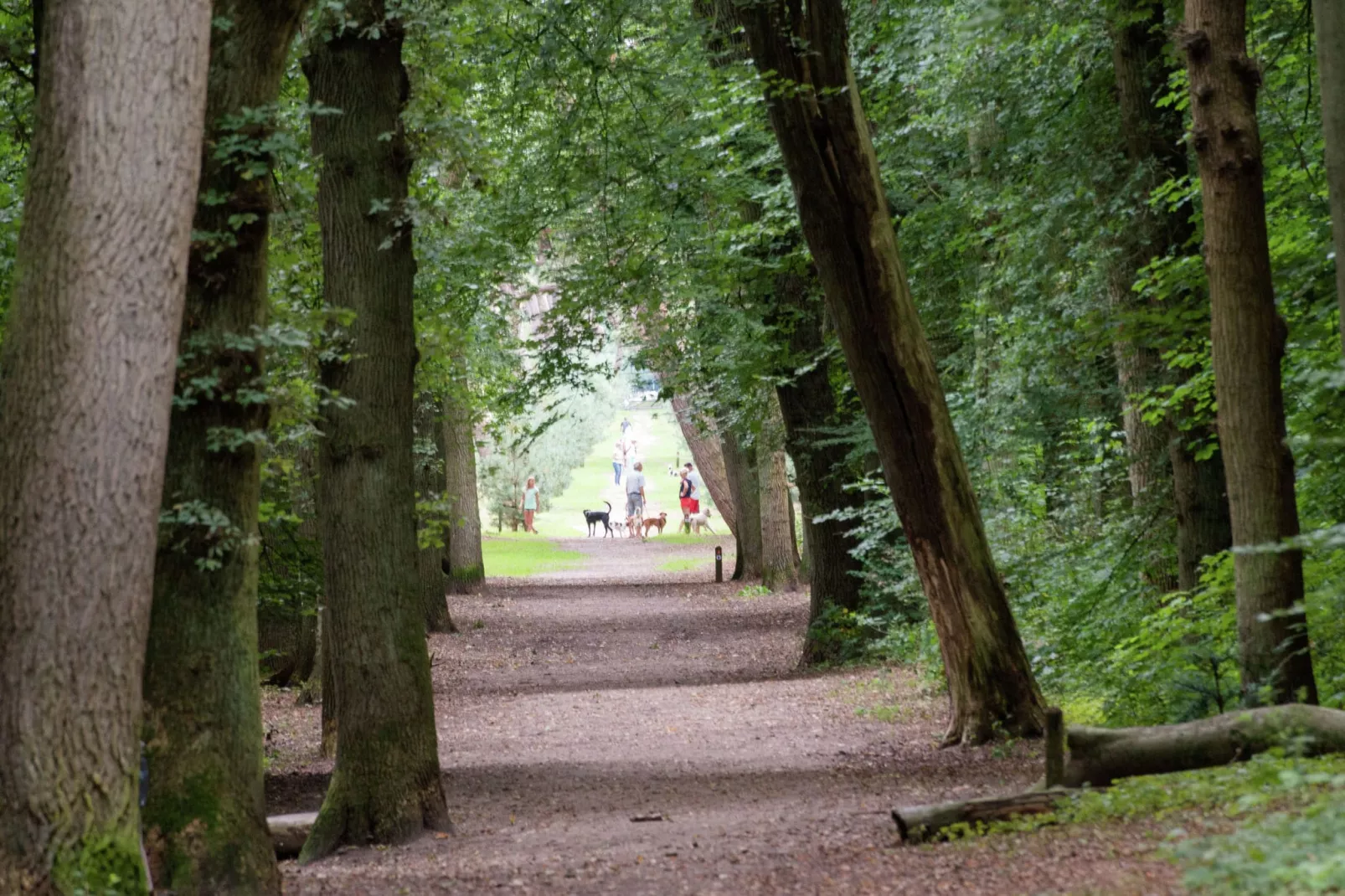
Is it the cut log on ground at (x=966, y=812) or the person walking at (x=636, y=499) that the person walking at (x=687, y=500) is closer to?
the person walking at (x=636, y=499)

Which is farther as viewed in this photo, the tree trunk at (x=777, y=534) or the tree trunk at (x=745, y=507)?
the tree trunk at (x=745, y=507)

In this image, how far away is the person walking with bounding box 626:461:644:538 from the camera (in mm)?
51094

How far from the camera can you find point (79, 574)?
4988 millimetres

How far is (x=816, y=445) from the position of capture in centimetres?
1670

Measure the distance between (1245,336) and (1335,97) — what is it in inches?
80.3

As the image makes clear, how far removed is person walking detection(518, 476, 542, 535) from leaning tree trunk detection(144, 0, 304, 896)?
45562mm

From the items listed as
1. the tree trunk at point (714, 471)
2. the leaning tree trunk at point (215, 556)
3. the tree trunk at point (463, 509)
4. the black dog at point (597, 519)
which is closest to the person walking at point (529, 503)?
the black dog at point (597, 519)

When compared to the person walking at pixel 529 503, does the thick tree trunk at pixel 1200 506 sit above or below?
below

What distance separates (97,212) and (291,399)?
1.63 m

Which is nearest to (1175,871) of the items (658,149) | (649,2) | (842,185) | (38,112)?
(38,112)

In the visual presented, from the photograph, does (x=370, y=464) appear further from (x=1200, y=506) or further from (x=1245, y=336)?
(x=1200, y=506)

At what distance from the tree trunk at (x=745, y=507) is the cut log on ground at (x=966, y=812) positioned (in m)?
19.1

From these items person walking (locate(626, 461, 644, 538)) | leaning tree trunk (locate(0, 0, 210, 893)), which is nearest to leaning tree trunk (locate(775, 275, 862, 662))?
leaning tree trunk (locate(0, 0, 210, 893))

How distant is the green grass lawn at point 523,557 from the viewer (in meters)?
37.7
